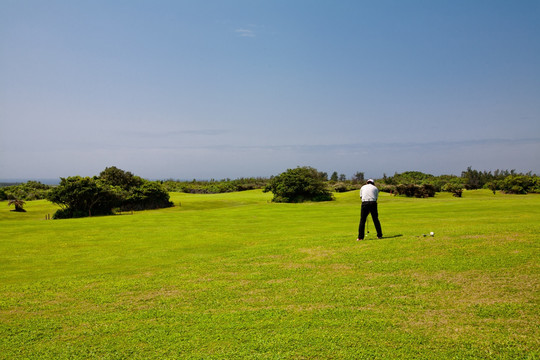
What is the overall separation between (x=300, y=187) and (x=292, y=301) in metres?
65.4

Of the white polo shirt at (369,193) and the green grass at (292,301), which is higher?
the white polo shirt at (369,193)

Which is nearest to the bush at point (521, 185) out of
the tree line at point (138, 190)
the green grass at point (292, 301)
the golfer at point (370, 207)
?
the tree line at point (138, 190)

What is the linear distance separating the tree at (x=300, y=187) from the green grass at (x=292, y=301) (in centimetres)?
5722

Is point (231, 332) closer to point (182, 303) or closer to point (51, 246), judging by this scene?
point (182, 303)

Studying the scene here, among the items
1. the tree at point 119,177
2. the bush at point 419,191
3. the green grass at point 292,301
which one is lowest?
the green grass at point 292,301

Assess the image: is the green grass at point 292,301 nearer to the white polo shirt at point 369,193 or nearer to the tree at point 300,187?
the white polo shirt at point 369,193

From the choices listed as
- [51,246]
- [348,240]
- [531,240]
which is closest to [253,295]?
[348,240]

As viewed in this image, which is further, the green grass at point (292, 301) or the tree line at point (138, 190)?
the tree line at point (138, 190)

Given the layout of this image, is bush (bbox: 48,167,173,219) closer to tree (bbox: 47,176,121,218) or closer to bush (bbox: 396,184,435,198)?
tree (bbox: 47,176,121,218)

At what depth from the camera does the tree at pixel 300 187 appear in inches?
2911

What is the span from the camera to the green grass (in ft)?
22.0

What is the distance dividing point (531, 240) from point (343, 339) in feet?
34.8

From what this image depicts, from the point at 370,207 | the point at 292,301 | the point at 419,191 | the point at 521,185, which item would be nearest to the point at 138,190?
the point at 419,191

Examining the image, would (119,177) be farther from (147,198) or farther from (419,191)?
(419,191)
